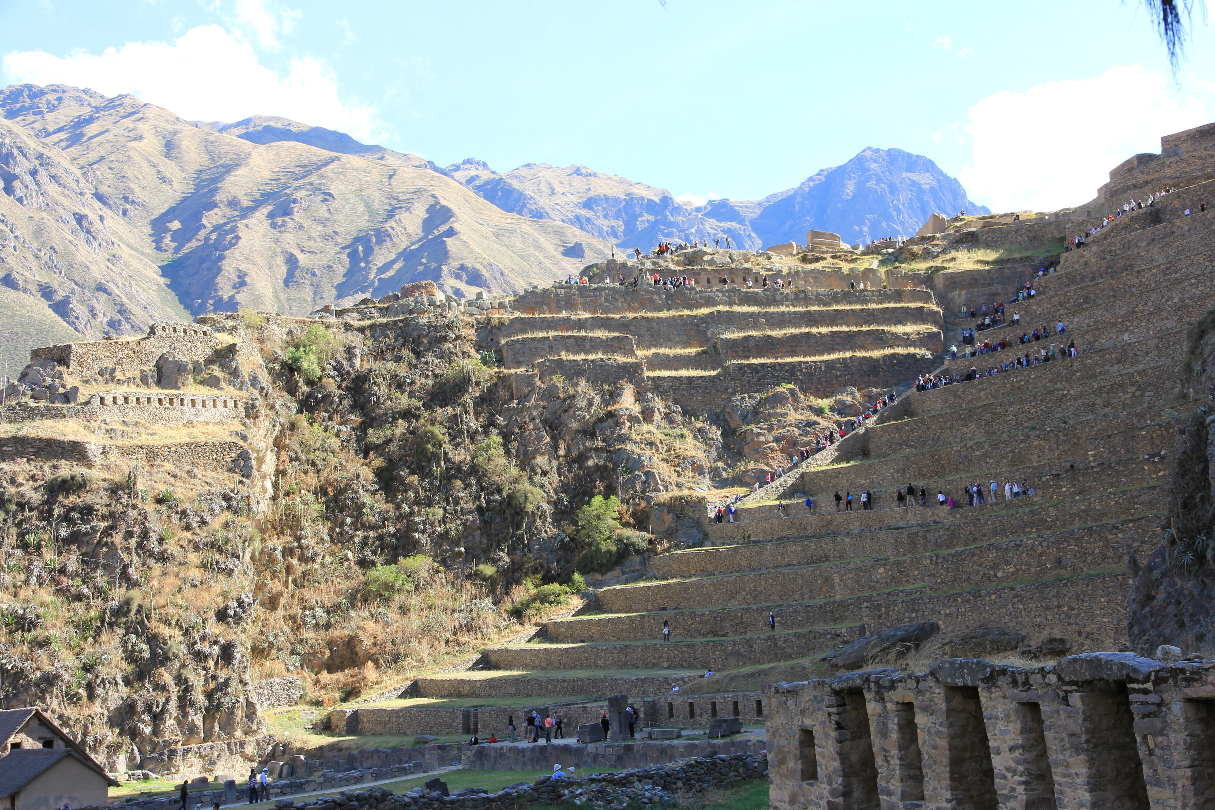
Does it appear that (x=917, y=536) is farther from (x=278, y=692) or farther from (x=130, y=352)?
(x=130, y=352)

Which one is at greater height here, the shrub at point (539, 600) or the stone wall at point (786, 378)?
the stone wall at point (786, 378)

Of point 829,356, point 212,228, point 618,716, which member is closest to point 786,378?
point 829,356

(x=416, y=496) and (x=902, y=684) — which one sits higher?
(x=416, y=496)

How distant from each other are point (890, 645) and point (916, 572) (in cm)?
539

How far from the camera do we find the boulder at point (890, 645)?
76.2 feet

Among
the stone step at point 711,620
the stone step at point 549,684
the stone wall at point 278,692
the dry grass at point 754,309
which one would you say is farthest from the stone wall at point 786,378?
the stone wall at point 278,692

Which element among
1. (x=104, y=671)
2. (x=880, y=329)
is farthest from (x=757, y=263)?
(x=104, y=671)

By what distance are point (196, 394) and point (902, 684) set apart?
32734mm

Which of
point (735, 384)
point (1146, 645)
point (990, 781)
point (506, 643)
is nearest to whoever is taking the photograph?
point (990, 781)

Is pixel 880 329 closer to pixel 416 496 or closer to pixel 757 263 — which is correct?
pixel 757 263

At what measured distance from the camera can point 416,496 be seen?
136 ft

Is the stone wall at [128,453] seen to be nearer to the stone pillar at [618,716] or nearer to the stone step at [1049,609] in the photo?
the stone pillar at [618,716]

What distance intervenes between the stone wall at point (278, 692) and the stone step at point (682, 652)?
6.09 metres

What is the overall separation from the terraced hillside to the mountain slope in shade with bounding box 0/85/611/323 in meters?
69.1
